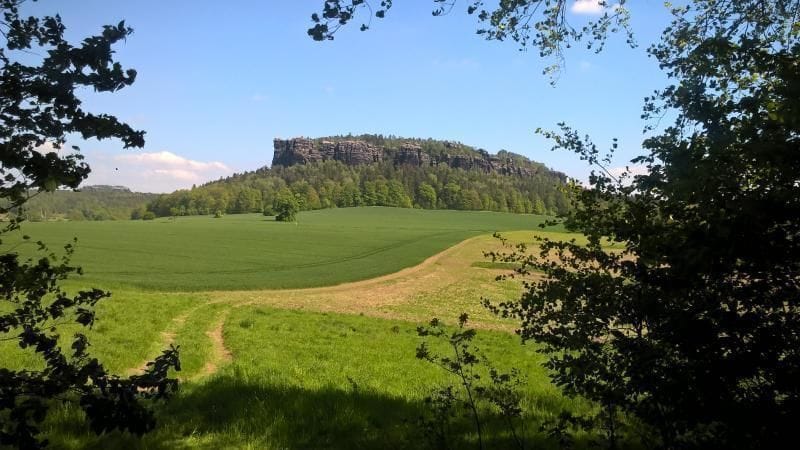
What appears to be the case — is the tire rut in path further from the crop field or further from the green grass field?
the green grass field

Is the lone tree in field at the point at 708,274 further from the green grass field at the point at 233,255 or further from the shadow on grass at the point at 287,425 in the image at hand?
the green grass field at the point at 233,255

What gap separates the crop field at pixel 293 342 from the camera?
6.62m

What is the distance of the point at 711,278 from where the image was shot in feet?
13.0

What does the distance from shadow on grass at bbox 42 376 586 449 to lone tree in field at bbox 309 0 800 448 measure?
2497 mm

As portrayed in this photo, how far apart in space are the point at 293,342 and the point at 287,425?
11187mm

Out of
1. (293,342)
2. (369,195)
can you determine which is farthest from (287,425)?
(369,195)

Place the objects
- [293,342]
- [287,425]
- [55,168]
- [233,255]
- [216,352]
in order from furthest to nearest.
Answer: [233,255] < [293,342] < [216,352] < [287,425] < [55,168]

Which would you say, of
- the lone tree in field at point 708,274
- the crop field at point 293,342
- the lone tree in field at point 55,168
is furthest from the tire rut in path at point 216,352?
the lone tree in field at point 708,274

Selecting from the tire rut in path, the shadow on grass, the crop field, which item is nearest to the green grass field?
the crop field

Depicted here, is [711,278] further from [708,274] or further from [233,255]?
[233,255]

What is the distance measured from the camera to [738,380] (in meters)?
3.67

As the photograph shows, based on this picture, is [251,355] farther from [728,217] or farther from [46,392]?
[728,217]

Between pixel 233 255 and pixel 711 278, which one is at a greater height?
pixel 711 278

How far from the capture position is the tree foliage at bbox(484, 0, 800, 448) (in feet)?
11.6
